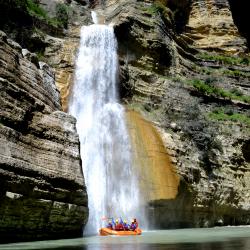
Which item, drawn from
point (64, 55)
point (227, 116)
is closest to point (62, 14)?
point (64, 55)

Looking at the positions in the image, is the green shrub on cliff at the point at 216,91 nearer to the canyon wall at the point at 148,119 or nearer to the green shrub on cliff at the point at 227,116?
the canyon wall at the point at 148,119

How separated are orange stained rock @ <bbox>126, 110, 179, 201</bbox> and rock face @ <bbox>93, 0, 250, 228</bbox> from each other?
46cm

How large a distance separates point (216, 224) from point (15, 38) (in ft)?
57.8

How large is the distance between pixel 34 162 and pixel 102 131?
11228mm

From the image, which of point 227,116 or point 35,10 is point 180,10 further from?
point 35,10

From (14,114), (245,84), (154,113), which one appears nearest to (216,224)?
(154,113)

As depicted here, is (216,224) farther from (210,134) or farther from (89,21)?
(89,21)

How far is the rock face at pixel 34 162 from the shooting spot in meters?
14.7

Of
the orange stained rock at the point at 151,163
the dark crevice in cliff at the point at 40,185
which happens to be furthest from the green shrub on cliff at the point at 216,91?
the dark crevice in cliff at the point at 40,185

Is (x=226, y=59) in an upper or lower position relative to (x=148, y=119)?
upper

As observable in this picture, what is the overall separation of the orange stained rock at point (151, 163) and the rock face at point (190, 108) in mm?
456

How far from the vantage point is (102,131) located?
26.8m

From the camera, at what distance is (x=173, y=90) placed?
32625 mm

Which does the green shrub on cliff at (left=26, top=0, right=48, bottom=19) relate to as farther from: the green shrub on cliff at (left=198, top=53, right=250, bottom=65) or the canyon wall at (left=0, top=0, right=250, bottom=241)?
the green shrub on cliff at (left=198, top=53, right=250, bottom=65)
